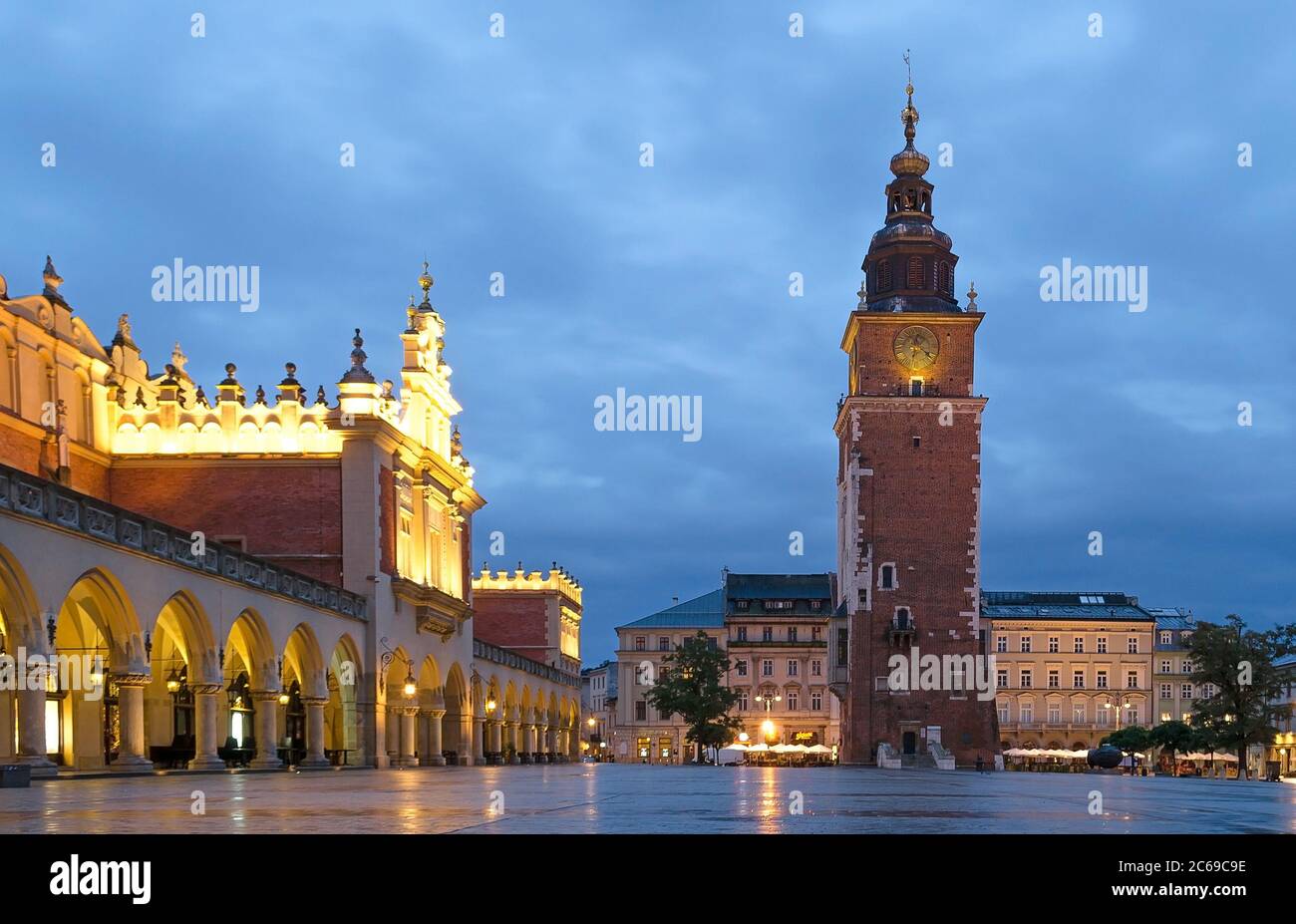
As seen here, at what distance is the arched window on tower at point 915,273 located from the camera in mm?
87500

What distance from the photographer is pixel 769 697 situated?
388 ft

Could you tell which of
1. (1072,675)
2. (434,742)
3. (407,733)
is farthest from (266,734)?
(1072,675)

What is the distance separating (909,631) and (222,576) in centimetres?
5474

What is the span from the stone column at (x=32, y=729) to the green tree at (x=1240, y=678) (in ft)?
204

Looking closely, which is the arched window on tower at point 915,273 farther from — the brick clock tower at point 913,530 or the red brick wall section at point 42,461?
the red brick wall section at point 42,461

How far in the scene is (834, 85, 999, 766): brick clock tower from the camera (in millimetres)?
81875

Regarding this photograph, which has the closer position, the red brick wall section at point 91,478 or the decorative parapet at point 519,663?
the red brick wall section at point 91,478

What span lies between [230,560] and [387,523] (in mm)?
15378

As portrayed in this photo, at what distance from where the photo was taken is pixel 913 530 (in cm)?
8312

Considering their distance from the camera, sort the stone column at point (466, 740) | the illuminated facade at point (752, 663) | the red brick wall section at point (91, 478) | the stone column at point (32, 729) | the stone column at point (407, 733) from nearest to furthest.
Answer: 1. the stone column at point (32, 729)
2. the red brick wall section at point (91, 478)
3. the stone column at point (407, 733)
4. the stone column at point (466, 740)
5. the illuminated facade at point (752, 663)

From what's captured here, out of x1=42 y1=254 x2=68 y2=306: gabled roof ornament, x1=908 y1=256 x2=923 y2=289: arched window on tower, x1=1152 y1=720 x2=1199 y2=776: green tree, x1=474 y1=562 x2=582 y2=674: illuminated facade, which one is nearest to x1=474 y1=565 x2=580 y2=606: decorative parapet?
x1=474 y1=562 x2=582 y2=674: illuminated facade

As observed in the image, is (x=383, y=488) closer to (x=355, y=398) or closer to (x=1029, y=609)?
(x=355, y=398)

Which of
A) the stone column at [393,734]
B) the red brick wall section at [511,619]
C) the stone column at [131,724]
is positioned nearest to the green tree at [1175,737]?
the red brick wall section at [511,619]
